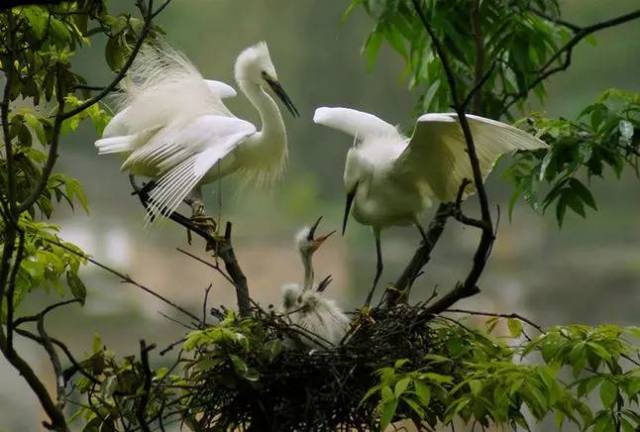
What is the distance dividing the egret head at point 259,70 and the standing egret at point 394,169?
104 millimetres

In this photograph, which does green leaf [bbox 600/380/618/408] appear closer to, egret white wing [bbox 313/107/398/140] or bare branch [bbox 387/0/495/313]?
bare branch [bbox 387/0/495/313]

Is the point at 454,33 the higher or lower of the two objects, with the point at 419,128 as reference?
higher

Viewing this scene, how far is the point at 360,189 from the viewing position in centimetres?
226

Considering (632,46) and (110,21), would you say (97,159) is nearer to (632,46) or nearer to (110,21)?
(110,21)

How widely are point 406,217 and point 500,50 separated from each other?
383 mm

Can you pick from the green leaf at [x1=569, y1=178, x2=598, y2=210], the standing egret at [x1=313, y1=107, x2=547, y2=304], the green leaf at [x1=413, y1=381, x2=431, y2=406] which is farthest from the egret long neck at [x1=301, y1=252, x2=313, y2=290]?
the green leaf at [x1=413, y1=381, x2=431, y2=406]

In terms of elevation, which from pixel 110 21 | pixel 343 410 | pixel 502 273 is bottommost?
pixel 343 410

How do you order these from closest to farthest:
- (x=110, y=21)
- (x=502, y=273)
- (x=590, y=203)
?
(x=110, y=21) → (x=590, y=203) → (x=502, y=273)

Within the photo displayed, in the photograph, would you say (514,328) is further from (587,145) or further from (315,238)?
(315,238)

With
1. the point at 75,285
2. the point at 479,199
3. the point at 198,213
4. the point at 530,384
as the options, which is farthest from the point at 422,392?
the point at 198,213

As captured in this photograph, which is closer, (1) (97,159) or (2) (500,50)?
(2) (500,50)

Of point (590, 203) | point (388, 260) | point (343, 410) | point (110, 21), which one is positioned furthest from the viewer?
point (388, 260)

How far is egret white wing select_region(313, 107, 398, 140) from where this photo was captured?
226cm

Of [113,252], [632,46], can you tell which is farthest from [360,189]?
[632,46]
